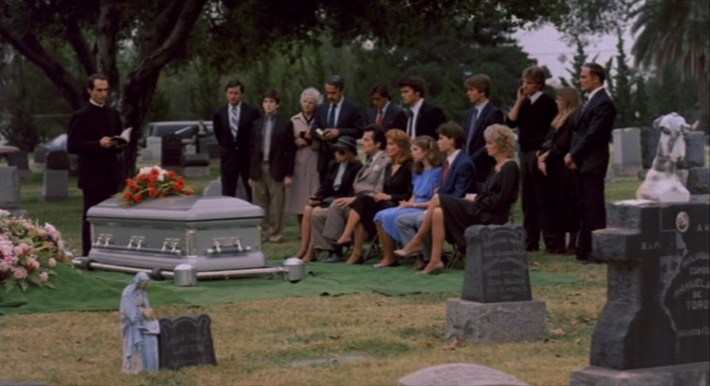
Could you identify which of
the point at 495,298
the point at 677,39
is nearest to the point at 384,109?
the point at 495,298

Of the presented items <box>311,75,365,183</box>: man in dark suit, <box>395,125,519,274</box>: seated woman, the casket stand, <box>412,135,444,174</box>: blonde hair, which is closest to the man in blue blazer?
<box>412,135,444,174</box>: blonde hair

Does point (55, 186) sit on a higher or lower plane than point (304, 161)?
lower

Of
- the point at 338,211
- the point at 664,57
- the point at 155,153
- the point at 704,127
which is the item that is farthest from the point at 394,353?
the point at 704,127

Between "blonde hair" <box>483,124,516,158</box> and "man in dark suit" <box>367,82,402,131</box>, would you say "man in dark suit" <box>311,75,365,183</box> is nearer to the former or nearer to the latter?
"man in dark suit" <box>367,82,402,131</box>

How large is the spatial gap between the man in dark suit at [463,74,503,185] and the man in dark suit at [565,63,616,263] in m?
1.01

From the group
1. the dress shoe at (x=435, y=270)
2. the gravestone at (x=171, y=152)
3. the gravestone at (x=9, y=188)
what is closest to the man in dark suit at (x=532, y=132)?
the dress shoe at (x=435, y=270)

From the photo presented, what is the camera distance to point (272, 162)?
63.3 feet

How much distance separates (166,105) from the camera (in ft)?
204

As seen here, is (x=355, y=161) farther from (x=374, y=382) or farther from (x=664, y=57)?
(x=664, y=57)

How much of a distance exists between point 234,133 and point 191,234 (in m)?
5.03

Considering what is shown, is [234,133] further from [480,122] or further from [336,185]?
[480,122]

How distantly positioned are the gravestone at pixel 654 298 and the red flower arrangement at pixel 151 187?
791 centimetres

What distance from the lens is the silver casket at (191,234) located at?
1479 cm

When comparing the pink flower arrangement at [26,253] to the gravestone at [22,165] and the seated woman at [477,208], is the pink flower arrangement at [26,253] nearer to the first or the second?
the seated woman at [477,208]
